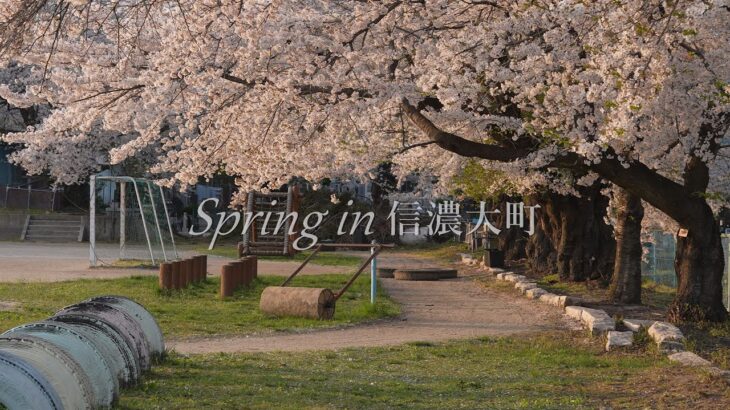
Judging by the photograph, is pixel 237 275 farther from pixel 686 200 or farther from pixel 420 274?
pixel 686 200

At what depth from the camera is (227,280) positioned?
19.4 meters

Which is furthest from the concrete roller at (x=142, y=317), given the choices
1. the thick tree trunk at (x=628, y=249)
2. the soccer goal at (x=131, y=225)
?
the soccer goal at (x=131, y=225)

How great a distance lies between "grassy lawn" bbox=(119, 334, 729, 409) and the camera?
8.83 meters

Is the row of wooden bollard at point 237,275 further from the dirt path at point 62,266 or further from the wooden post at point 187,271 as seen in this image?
the dirt path at point 62,266

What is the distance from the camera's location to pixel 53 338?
24.1ft

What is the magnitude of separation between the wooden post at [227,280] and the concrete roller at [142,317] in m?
8.47

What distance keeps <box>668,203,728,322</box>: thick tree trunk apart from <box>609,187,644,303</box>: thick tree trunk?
2.75 meters

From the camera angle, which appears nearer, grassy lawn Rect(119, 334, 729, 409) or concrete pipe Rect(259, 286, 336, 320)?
grassy lawn Rect(119, 334, 729, 409)

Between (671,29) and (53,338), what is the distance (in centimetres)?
742

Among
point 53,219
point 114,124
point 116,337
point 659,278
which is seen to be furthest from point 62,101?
point 53,219

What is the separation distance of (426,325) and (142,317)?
21.9 ft

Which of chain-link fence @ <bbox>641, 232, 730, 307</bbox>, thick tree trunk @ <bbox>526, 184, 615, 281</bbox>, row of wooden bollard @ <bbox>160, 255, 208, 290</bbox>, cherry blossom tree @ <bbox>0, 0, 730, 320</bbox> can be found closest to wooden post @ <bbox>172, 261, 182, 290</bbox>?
row of wooden bollard @ <bbox>160, 255, 208, 290</bbox>

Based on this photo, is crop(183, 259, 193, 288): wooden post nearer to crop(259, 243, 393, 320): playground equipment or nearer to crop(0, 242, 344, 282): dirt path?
crop(0, 242, 344, 282): dirt path

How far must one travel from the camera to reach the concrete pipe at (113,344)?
8.36 meters
